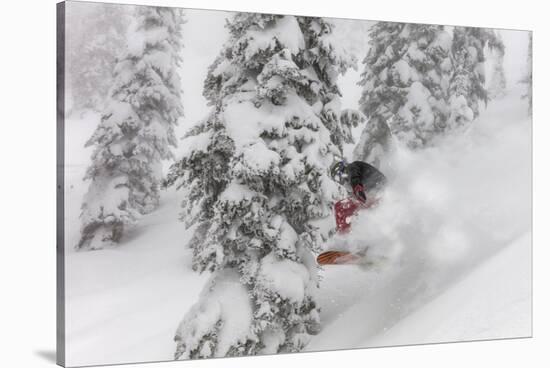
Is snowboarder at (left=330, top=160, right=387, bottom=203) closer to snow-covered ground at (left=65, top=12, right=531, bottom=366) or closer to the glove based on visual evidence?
the glove

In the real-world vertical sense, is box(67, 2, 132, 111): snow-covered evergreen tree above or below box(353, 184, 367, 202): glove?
above

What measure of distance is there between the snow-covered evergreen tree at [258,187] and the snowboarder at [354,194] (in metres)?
0.18

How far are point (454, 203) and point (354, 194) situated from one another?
4.40 ft

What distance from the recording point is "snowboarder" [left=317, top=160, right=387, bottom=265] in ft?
32.4

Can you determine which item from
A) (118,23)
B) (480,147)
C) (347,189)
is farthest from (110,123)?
(480,147)

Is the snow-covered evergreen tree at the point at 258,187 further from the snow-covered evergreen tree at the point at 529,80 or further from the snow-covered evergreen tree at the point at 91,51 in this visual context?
the snow-covered evergreen tree at the point at 529,80

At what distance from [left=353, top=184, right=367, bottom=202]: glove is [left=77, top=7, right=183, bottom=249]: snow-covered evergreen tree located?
6.66 ft

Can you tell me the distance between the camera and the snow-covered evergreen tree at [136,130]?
897 centimetres

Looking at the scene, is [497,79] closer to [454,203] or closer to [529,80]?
[529,80]

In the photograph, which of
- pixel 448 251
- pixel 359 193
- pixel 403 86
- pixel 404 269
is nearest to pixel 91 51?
pixel 359 193

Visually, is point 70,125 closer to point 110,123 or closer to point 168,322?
point 110,123

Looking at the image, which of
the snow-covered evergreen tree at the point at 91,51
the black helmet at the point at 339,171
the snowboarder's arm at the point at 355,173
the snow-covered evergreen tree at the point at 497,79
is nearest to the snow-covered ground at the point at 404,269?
the snow-covered evergreen tree at the point at 497,79

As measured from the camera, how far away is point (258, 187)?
371 inches

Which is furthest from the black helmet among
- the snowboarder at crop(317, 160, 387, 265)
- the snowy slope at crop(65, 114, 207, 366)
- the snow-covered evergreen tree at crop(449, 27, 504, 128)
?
the snowy slope at crop(65, 114, 207, 366)
